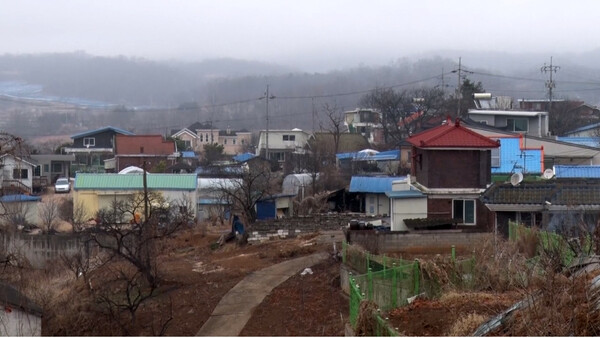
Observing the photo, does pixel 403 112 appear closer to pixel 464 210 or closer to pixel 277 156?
pixel 277 156

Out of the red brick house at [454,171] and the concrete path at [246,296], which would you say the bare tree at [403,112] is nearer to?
the red brick house at [454,171]

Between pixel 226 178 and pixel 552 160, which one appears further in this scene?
pixel 226 178

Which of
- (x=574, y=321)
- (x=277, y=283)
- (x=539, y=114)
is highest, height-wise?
(x=539, y=114)

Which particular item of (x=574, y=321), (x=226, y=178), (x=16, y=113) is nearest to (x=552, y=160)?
(x=226, y=178)

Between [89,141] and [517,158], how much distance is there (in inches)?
1262

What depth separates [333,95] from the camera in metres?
123

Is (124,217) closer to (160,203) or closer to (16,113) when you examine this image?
(160,203)

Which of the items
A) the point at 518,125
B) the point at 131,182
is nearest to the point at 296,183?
the point at 131,182

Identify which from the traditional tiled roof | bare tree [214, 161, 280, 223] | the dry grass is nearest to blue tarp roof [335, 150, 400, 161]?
bare tree [214, 161, 280, 223]

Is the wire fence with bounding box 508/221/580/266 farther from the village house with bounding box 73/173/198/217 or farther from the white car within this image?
the white car

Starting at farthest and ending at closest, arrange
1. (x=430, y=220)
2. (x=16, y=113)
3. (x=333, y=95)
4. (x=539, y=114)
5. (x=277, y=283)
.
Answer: (x=16, y=113)
(x=333, y=95)
(x=539, y=114)
(x=430, y=220)
(x=277, y=283)

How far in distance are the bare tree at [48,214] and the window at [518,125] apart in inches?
787

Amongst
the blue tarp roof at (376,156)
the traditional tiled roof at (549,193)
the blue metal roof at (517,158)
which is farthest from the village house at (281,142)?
the traditional tiled roof at (549,193)

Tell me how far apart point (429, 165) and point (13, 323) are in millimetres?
12340
